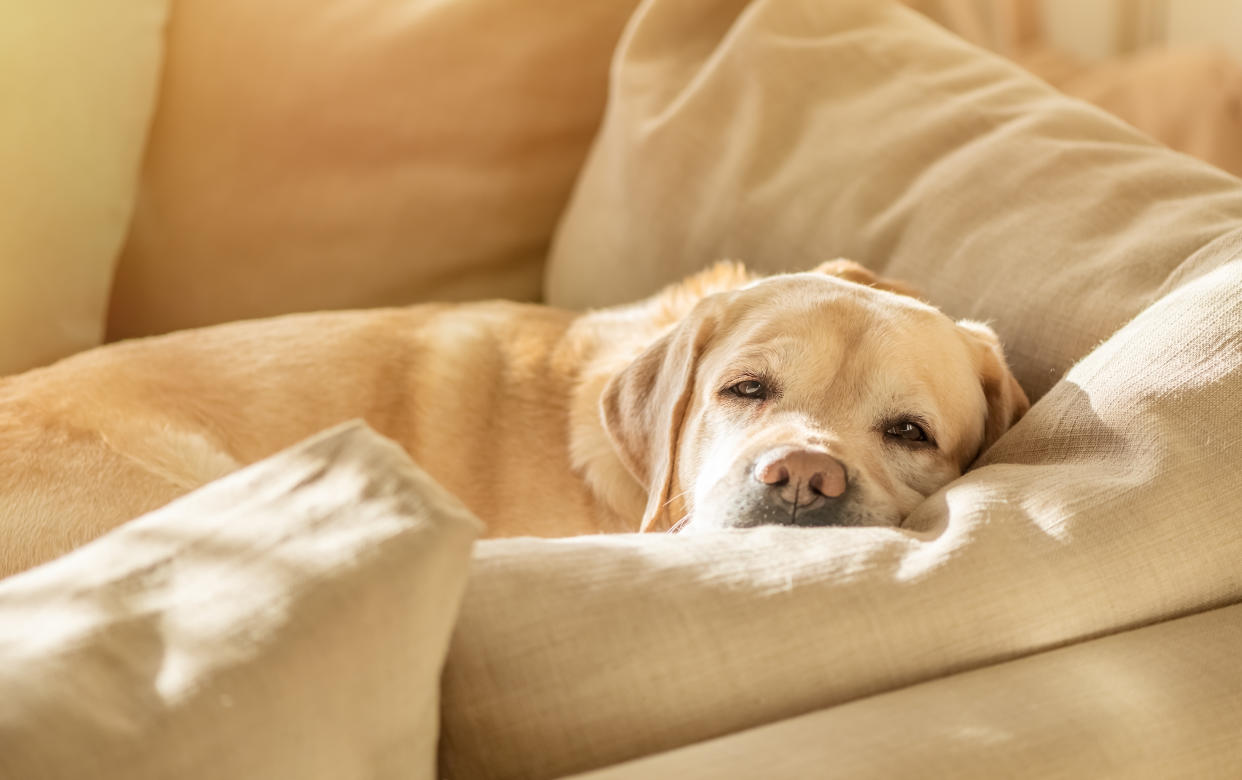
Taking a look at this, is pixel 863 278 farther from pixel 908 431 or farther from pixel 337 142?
pixel 337 142

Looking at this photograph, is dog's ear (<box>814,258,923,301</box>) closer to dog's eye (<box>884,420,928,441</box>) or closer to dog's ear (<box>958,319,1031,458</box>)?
dog's ear (<box>958,319,1031,458</box>)

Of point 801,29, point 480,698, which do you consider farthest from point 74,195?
point 480,698

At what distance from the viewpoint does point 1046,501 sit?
122 centimetres

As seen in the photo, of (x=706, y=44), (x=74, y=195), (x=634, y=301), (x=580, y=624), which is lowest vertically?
(x=634, y=301)

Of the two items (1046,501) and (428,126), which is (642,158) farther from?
(1046,501)

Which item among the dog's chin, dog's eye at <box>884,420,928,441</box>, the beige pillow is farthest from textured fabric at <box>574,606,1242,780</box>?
the beige pillow

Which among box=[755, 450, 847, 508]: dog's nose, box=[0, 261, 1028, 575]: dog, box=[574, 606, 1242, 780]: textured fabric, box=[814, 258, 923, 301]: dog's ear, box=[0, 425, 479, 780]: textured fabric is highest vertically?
box=[0, 425, 479, 780]: textured fabric

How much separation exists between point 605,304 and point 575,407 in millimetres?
501

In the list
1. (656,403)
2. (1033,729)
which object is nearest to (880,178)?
(656,403)

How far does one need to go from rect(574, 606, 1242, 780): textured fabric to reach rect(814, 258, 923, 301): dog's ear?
3.21 ft

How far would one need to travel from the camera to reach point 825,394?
1757 millimetres

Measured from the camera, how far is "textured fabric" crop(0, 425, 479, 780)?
80 centimetres

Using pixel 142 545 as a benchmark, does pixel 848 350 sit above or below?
below

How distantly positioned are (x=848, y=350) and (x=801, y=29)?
971 mm
